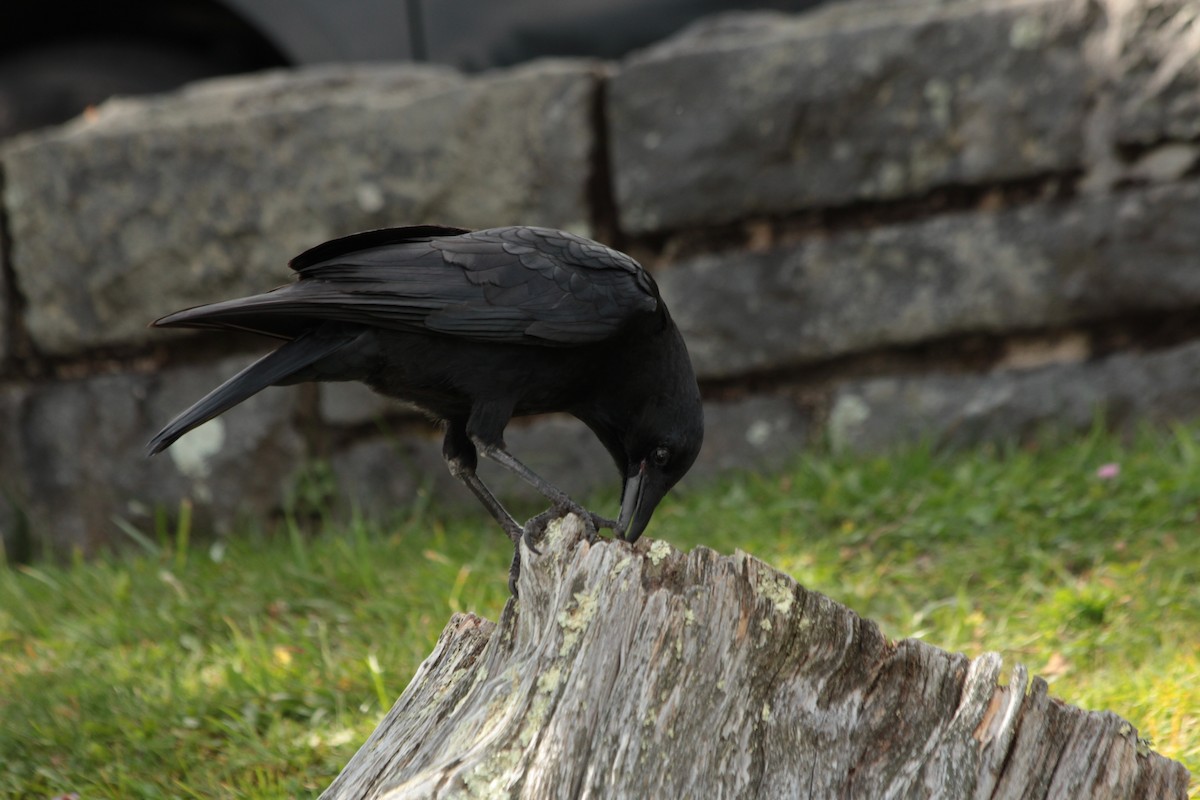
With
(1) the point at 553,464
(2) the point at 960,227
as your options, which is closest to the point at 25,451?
(1) the point at 553,464

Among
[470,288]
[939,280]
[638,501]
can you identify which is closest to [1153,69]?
[939,280]

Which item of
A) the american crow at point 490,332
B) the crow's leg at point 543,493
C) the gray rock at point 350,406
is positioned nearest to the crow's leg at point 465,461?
the american crow at point 490,332

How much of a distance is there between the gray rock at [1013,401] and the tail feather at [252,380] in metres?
2.19

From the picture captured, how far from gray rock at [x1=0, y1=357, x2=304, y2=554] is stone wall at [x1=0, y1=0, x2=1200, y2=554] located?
0.4 inches

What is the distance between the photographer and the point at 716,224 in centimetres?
423

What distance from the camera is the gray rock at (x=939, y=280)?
3.93 meters

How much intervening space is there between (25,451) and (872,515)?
10.0 feet

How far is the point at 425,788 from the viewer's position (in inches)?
71.1

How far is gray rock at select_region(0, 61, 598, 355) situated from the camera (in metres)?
4.23

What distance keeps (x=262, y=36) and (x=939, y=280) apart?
2.71 m

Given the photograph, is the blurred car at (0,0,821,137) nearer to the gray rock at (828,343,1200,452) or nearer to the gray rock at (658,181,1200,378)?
the gray rock at (658,181,1200,378)

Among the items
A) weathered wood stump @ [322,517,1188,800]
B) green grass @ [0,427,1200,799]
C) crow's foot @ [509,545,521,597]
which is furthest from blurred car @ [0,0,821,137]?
weathered wood stump @ [322,517,1188,800]

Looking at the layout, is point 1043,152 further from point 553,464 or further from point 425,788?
point 425,788

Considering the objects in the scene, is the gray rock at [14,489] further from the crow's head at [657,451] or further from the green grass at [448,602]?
the crow's head at [657,451]
